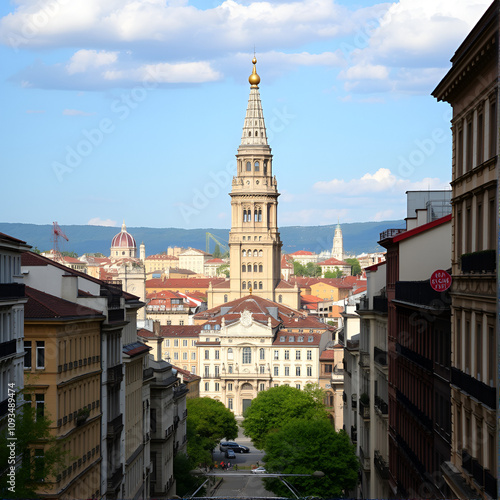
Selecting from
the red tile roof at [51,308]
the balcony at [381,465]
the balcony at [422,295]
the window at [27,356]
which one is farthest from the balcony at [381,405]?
the window at [27,356]

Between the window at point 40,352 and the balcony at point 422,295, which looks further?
the window at point 40,352

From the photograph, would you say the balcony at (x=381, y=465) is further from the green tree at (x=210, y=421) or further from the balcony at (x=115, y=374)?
the green tree at (x=210, y=421)

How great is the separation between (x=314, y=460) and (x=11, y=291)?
3758cm

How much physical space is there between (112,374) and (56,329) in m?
9.61

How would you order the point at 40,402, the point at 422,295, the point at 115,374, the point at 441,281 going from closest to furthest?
1. the point at 441,281
2. the point at 422,295
3. the point at 40,402
4. the point at 115,374

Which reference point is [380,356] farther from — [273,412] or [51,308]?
[273,412]

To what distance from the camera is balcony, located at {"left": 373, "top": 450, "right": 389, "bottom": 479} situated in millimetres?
52581

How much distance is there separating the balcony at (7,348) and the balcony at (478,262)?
15103 mm

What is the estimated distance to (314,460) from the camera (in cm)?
7162

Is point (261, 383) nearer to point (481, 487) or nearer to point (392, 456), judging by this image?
point (392, 456)

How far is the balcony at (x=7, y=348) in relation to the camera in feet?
119

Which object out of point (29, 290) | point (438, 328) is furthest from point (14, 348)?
point (438, 328)

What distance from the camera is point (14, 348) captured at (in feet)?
125

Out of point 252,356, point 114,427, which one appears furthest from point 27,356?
point 252,356
